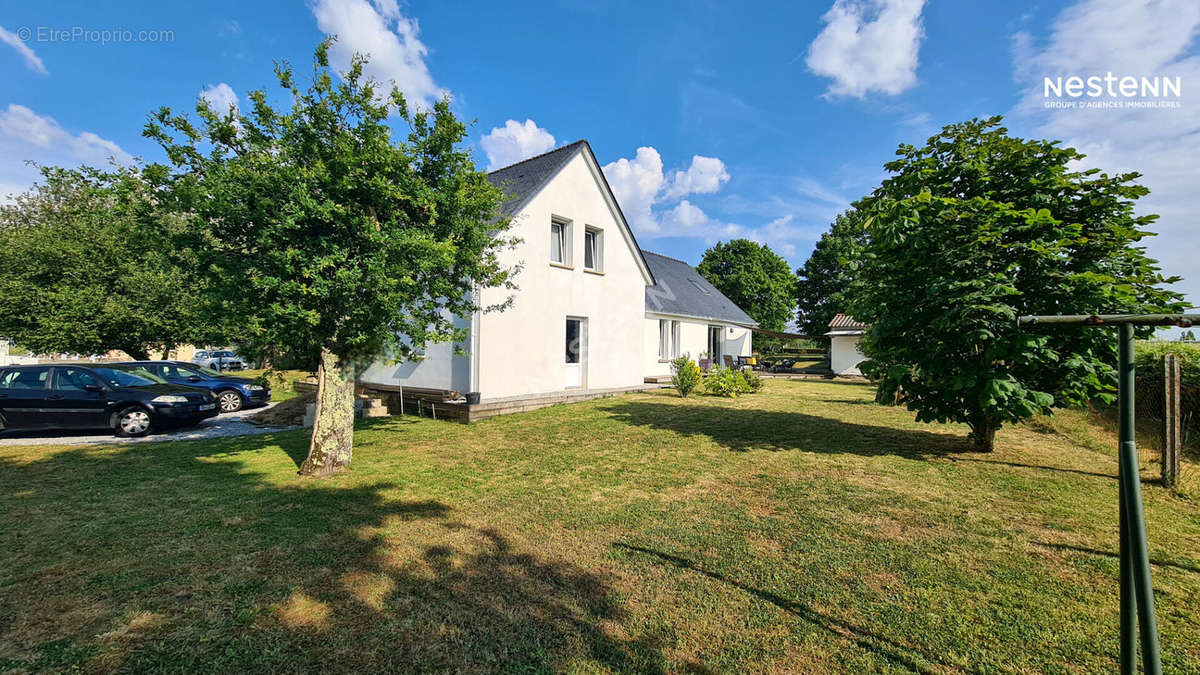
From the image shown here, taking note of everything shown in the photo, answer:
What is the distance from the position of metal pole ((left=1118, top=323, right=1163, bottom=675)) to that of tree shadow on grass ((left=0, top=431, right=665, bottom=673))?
2122 mm

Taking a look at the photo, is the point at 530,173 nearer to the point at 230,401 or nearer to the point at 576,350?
the point at 576,350

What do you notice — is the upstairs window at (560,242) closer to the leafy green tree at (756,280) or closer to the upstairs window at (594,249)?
the upstairs window at (594,249)

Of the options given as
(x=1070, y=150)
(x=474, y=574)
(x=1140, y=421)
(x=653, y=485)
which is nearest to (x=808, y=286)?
(x=1140, y=421)

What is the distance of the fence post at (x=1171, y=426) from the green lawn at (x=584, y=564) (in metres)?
0.33

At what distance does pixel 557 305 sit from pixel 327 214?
26.9 ft

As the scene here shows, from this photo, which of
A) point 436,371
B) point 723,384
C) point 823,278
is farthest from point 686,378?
point 823,278

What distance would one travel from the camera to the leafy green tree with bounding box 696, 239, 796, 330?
40.7 metres

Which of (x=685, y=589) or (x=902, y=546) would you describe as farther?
(x=902, y=546)

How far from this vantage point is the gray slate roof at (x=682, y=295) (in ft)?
68.8

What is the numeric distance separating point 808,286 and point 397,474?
4262 cm

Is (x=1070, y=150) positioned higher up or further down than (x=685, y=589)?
higher up

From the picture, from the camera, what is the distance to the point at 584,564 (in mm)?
3914

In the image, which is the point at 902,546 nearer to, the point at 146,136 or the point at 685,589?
the point at 685,589

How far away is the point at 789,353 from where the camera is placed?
44.0 m
